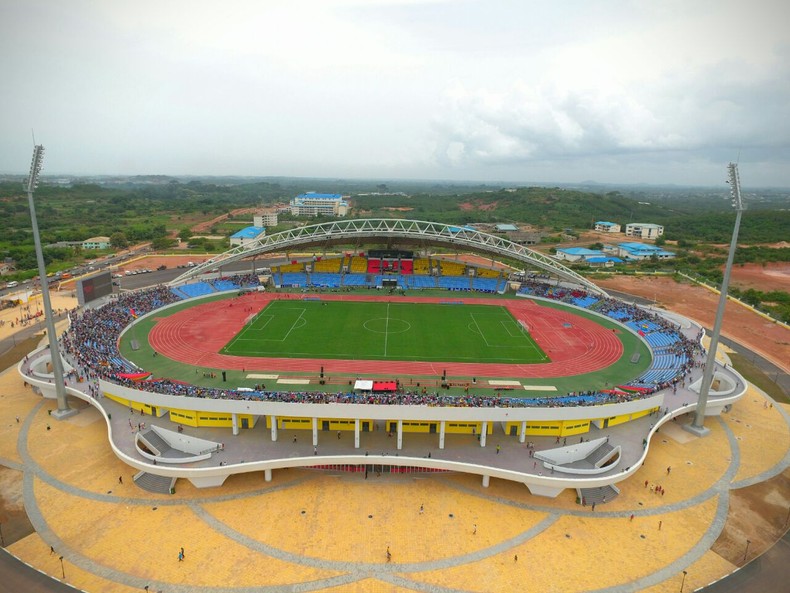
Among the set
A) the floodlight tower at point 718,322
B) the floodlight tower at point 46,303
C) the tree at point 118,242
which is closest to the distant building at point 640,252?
the floodlight tower at point 718,322

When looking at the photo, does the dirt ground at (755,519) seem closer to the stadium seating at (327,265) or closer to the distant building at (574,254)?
the stadium seating at (327,265)

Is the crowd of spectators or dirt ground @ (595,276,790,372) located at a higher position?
the crowd of spectators

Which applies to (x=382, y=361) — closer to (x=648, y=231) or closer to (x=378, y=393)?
(x=378, y=393)

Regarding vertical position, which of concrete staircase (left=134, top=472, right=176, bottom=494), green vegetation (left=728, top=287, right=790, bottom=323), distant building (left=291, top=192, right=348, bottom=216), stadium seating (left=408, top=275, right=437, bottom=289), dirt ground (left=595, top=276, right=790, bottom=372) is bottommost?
dirt ground (left=595, top=276, right=790, bottom=372)

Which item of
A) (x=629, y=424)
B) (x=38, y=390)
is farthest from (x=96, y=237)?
(x=629, y=424)

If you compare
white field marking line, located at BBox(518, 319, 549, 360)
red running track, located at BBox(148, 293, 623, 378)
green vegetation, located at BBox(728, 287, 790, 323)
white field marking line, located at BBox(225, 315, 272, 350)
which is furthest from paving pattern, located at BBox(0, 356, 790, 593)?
green vegetation, located at BBox(728, 287, 790, 323)

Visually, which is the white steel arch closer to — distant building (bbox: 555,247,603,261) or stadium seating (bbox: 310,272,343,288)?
stadium seating (bbox: 310,272,343,288)
